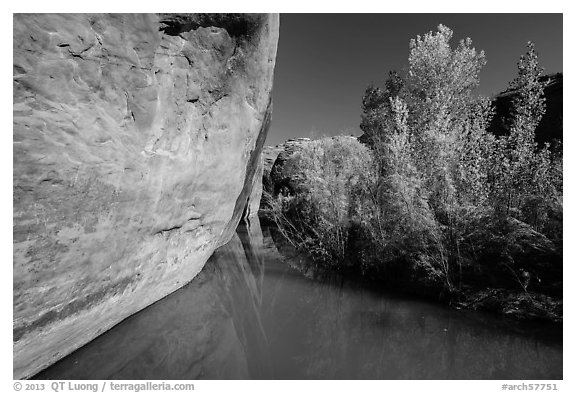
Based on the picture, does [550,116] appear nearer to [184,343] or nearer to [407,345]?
[407,345]

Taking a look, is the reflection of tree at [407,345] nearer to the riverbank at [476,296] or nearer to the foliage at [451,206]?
the riverbank at [476,296]

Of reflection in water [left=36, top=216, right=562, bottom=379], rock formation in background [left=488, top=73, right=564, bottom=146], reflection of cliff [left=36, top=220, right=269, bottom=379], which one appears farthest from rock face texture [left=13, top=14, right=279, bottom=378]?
rock formation in background [left=488, top=73, right=564, bottom=146]

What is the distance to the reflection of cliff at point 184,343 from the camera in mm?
4762

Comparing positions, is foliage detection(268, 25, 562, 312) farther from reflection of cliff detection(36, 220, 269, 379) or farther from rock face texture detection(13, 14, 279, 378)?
rock face texture detection(13, 14, 279, 378)

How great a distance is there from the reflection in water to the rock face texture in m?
0.63

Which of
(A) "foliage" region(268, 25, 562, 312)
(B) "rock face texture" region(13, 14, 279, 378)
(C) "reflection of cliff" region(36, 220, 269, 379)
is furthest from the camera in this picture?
(A) "foliage" region(268, 25, 562, 312)

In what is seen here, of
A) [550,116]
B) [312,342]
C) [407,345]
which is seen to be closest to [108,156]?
[312,342]

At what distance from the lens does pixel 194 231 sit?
777 centimetres

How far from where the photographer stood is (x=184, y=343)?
568 cm

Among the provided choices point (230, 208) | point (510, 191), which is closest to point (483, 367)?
point (510, 191)

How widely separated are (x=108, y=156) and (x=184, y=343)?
3.46 meters

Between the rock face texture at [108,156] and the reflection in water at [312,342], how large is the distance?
63cm

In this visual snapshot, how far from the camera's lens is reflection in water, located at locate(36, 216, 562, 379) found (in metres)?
4.85
